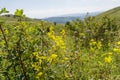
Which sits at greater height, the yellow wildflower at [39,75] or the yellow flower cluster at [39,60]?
the yellow flower cluster at [39,60]

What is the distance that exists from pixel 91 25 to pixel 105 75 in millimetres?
7223

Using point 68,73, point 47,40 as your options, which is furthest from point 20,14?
point 68,73

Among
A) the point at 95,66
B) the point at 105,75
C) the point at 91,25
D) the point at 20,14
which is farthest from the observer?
the point at 91,25

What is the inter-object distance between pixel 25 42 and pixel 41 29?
366mm

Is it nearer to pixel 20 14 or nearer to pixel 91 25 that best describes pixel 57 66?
pixel 20 14

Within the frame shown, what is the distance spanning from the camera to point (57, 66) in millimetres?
4176

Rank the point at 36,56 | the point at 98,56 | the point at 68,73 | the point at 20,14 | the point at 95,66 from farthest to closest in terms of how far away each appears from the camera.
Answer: the point at 98,56 < the point at 95,66 < the point at 68,73 < the point at 36,56 < the point at 20,14

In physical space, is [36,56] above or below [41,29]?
below

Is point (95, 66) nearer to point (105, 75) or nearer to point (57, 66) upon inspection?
point (105, 75)

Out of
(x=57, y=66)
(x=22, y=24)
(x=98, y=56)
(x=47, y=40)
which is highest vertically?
(x=22, y=24)

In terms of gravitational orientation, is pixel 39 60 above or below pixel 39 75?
above

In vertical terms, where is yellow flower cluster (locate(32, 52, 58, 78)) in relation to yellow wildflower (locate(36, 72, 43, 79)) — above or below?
above

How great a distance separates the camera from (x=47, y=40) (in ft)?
13.9

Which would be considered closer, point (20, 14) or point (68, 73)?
point (20, 14)
